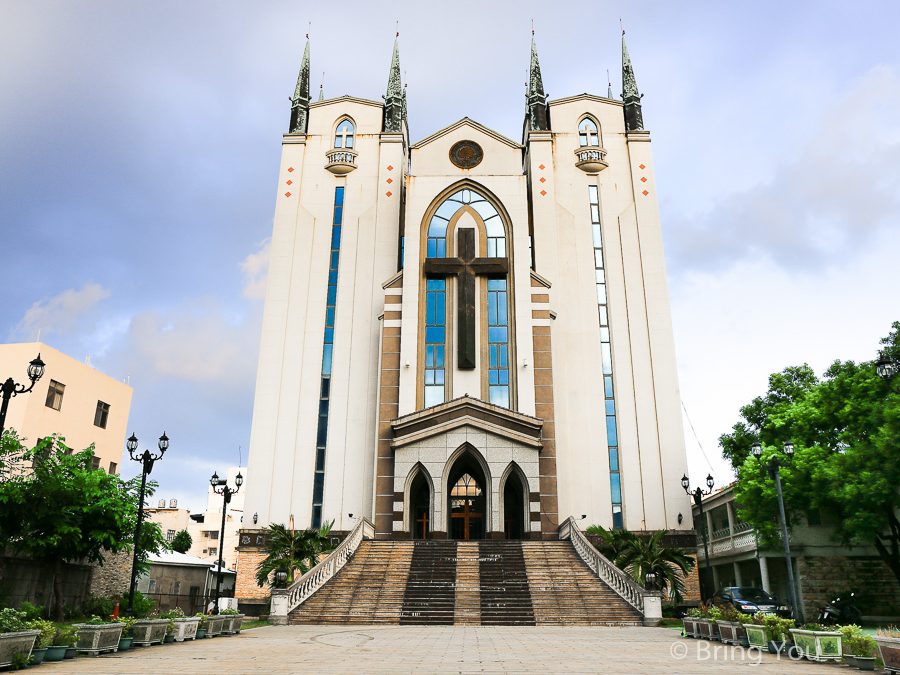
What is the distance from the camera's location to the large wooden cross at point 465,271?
37.8m

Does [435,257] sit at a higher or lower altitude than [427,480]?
higher

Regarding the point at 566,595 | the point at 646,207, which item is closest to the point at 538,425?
the point at 566,595

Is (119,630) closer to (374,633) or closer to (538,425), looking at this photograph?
(374,633)

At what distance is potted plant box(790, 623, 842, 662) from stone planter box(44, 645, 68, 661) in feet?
47.3

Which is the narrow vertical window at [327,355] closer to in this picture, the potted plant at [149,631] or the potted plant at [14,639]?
the potted plant at [149,631]

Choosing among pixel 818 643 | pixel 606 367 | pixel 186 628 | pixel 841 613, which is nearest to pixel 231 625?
pixel 186 628

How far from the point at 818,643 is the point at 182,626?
14.5 metres

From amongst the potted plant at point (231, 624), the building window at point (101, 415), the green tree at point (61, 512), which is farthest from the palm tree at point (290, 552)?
the building window at point (101, 415)

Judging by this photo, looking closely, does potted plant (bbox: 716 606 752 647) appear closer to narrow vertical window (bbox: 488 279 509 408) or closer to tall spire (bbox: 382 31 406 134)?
narrow vertical window (bbox: 488 279 509 408)

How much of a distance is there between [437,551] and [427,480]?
16.7ft

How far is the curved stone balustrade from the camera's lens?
23.4 m

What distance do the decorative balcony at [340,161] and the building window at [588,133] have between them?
15043mm

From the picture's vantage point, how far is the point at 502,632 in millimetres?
19969

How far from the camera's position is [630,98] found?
47.2 meters
